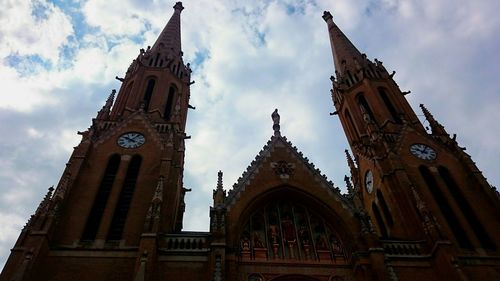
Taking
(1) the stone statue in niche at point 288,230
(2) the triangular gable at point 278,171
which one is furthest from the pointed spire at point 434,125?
(1) the stone statue in niche at point 288,230

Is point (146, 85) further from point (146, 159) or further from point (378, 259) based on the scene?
point (378, 259)

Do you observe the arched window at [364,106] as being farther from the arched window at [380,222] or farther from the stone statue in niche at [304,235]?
the stone statue in niche at [304,235]

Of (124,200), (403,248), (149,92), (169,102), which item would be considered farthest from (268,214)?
(149,92)

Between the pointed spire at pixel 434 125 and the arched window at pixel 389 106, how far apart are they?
190 centimetres

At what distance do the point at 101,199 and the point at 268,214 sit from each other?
7846mm

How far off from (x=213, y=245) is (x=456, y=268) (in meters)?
9.56

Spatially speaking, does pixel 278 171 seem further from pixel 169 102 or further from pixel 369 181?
pixel 169 102

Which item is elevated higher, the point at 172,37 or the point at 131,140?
the point at 172,37

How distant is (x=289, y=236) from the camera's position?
2081cm

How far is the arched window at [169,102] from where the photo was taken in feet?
98.0

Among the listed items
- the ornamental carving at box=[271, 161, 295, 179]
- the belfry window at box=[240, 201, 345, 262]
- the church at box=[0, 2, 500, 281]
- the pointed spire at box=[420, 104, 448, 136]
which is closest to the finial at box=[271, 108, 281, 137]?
the church at box=[0, 2, 500, 281]

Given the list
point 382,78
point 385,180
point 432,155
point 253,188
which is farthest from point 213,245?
point 382,78

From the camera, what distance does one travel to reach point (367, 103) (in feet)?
104

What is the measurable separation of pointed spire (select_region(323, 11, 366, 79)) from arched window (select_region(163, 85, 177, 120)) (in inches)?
510
